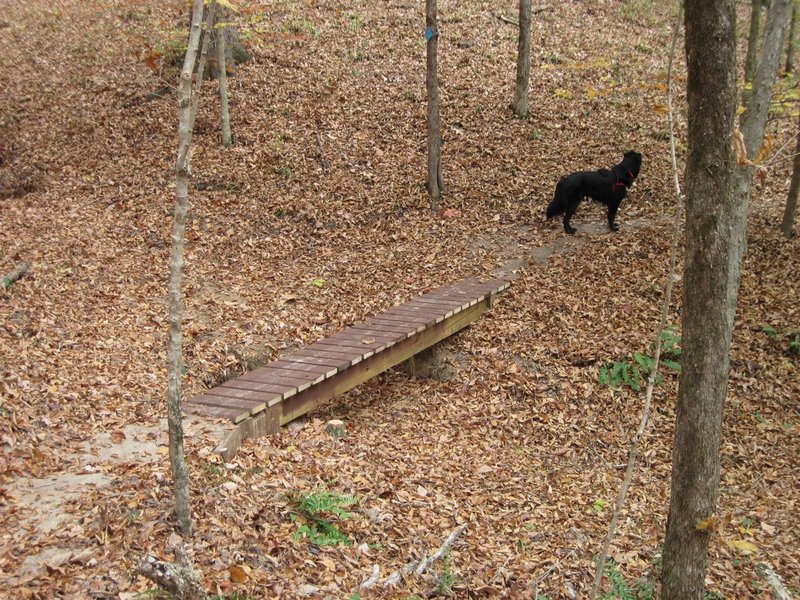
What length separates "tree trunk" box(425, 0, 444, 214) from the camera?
10172mm

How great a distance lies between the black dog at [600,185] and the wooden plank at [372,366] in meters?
2.37

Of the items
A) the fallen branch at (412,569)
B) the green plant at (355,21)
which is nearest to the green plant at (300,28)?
the green plant at (355,21)

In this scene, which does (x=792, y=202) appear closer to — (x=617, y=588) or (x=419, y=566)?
(x=617, y=588)

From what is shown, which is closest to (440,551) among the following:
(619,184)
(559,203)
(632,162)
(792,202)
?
(559,203)

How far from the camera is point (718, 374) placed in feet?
12.8

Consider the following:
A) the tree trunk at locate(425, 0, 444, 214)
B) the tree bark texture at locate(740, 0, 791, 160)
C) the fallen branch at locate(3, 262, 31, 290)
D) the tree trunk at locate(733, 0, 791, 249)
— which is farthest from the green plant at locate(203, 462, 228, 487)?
the tree trunk at locate(425, 0, 444, 214)

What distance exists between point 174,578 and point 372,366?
164 inches

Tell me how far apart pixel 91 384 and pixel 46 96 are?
11741 millimetres

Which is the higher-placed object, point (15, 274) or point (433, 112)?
point (433, 112)

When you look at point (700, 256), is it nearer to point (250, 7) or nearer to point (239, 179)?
point (239, 179)

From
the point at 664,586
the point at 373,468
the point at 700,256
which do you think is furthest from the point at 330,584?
the point at 700,256

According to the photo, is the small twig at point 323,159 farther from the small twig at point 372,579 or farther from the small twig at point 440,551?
the small twig at point 372,579

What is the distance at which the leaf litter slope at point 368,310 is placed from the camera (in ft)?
16.3

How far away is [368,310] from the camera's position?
344 inches
